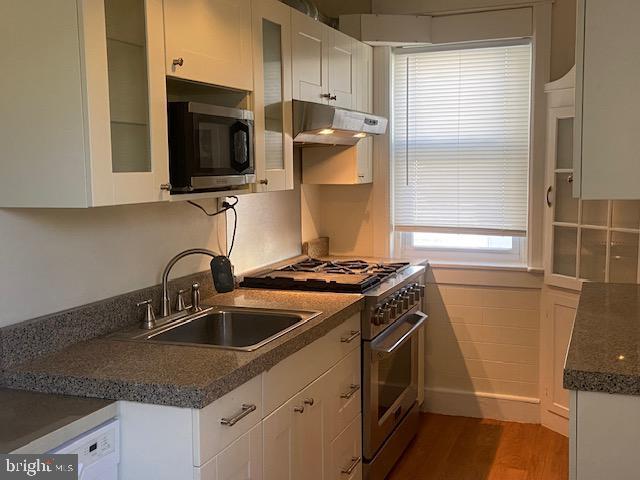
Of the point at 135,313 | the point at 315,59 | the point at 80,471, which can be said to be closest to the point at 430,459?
the point at 135,313

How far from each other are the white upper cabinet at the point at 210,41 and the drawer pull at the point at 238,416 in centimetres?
104

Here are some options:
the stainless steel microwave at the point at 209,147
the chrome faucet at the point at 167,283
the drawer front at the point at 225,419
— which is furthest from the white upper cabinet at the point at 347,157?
the drawer front at the point at 225,419

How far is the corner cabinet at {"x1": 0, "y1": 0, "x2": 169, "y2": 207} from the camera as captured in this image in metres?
1.89

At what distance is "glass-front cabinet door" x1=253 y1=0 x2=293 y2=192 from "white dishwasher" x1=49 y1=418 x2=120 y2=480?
1231mm

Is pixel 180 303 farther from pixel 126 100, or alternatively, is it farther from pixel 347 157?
pixel 347 157

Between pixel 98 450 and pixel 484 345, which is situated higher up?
pixel 98 450

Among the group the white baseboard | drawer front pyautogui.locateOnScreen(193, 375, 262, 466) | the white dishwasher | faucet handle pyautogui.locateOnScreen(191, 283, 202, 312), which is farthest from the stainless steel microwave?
the white baseboard

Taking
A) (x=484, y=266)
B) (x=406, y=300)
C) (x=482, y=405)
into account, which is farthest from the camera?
(x=482, y=405)

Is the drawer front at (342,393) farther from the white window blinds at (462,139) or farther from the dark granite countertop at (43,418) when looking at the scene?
the white window blinds at (462,139)

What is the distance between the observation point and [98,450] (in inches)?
73.1

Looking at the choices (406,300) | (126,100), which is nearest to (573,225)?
(406,300)

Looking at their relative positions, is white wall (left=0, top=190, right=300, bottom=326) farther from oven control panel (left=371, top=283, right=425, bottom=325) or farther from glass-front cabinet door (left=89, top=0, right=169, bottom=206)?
oven control panel (left=371, top=283, right=425, bottom=325)

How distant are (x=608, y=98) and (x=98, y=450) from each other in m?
1.65

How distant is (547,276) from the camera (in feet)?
12.8
